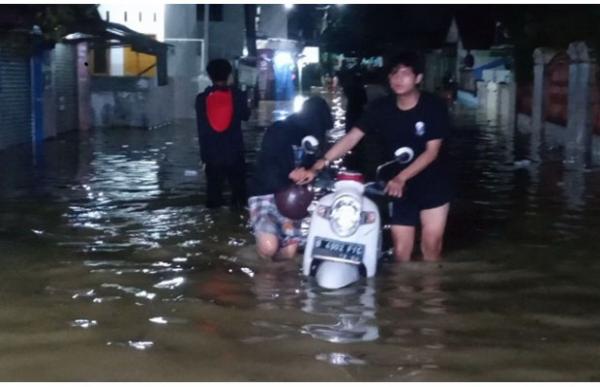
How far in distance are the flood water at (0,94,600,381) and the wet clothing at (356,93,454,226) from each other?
0.53 metres

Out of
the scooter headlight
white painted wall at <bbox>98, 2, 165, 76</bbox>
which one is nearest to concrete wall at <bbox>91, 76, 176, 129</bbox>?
white painted wall at <bbox>98, 2, 165, 76</bbox>

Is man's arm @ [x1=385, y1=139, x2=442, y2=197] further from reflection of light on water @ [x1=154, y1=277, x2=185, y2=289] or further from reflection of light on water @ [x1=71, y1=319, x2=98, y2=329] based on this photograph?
reflection of light on water @ [x1=71, y1=319, x2=98, y2=329]

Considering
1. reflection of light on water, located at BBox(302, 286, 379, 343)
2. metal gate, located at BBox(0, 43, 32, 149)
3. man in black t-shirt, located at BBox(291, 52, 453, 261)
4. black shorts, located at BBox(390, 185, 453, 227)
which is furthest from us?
metal gate, located at BBox(0, 43, 32, 149)

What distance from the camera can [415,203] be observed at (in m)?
6.98

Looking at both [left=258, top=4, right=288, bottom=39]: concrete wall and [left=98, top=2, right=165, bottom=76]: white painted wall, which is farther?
[left=258, top=4, right=288, bottom=39]: concrete wall

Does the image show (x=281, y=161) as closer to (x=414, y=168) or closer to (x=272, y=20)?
(x=414, y=168)

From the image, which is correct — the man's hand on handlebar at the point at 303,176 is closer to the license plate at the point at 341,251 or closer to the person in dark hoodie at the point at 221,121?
the license plate at the point at 341,251

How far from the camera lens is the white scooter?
6.35 m

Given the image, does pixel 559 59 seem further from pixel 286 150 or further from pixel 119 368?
pixel 119 368

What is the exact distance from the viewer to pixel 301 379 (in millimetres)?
4719

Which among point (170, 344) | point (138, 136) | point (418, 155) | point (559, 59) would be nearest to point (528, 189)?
point (418, 155)

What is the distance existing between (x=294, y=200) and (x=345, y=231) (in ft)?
2.32

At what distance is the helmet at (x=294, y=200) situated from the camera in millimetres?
6945

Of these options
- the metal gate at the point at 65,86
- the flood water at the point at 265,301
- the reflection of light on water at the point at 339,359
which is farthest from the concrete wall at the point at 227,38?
the reflection of light on water at the point at 339,359
